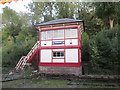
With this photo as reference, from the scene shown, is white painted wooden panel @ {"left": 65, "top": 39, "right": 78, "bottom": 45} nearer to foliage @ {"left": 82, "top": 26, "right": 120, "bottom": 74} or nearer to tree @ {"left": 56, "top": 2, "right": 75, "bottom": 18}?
foliage @ {"left": 82, "top": 26, "right": 120, "bottom": 74}

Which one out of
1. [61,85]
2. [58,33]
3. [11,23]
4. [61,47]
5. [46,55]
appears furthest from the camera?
[11,23]

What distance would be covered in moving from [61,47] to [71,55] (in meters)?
0.98

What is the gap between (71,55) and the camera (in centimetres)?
905

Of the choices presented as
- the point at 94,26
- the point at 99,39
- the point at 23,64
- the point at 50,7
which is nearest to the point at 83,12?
the point at 94,26

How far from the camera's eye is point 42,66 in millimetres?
9648

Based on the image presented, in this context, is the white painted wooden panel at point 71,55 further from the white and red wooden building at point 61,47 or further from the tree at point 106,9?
the tree at point 106,9

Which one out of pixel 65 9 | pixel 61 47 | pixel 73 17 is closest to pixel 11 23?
pixel 65 9

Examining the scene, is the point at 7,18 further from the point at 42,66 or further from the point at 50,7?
the point at 42,66

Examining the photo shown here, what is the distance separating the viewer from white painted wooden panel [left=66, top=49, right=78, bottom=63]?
8938 millimetres

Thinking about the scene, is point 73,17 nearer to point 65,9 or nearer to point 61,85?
point 65,9

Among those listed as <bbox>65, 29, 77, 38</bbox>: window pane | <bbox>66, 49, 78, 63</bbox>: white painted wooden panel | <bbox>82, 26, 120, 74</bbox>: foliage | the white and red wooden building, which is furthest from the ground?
<bbox>65, 29, 77, 38</bbox>: window pane

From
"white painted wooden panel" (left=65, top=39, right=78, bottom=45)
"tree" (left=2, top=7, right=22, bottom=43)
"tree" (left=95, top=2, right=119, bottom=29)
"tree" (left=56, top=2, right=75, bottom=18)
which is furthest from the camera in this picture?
"tree" (left=56, top=2, right=75, bottom=18)

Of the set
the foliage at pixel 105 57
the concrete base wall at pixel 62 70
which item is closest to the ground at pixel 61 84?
the concrete base wall at pixel 62 70

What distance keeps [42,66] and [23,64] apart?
5.54 feet
